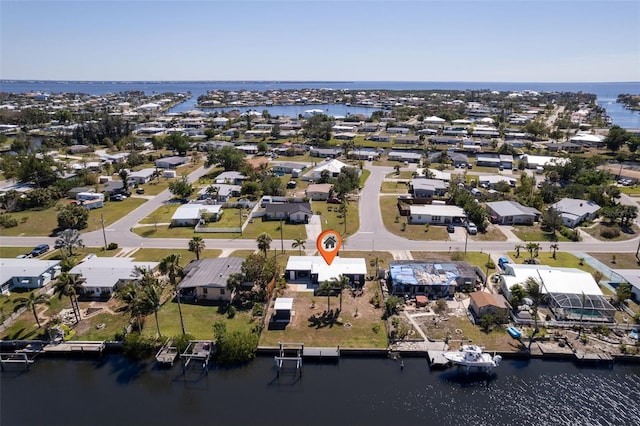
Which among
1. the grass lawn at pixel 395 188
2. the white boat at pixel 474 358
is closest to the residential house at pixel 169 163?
the grass lawn at pixel 395 188

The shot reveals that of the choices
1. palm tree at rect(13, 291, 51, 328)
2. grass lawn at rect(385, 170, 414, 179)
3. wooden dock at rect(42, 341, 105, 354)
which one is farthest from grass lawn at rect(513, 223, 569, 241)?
palm tree at rect(13, 291, 51, 328)

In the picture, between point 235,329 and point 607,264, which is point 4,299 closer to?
point 235,329

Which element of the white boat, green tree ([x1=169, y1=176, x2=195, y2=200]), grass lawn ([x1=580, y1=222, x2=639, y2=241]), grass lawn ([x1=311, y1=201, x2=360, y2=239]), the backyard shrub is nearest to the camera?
the white boat

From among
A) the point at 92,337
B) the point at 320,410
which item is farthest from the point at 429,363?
the point at 92,337

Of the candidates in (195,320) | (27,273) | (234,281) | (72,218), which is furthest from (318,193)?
(27,273)

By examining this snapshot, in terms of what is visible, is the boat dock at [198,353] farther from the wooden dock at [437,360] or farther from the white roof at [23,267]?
the white roof at [23,267]

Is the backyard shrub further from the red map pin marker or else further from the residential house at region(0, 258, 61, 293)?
the residential house at region(0, 258, 61, 293)
